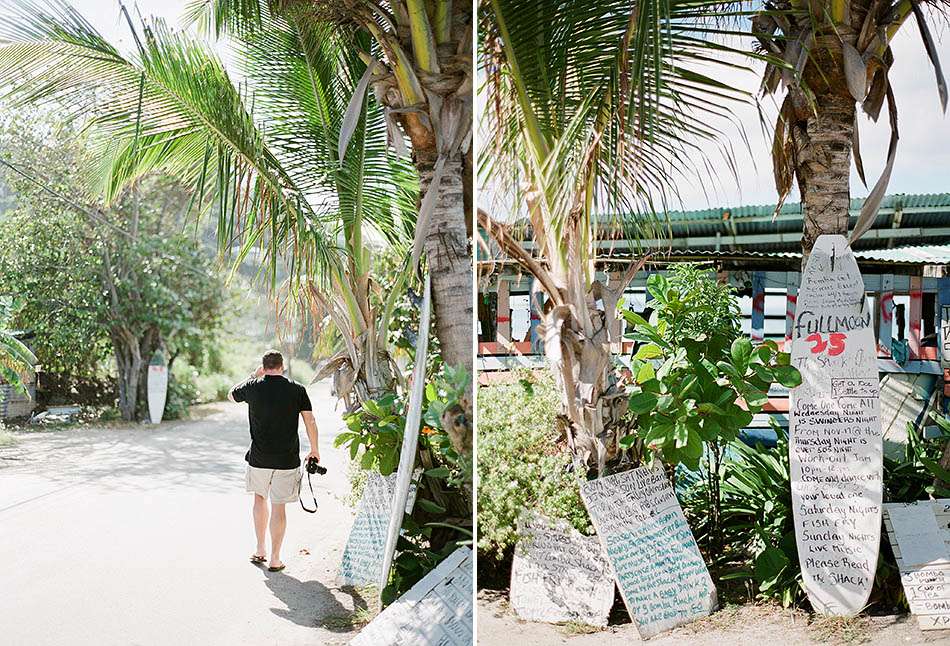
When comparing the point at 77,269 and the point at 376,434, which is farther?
the point at 376,434

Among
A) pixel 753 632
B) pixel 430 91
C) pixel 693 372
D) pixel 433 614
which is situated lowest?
pixel 753 632

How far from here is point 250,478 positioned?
1.94 metres

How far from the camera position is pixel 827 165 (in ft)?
6.74

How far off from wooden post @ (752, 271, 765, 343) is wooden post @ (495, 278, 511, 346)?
0.77 m

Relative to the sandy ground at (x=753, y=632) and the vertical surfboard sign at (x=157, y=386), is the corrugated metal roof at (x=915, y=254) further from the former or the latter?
the vertical surfboard sign at (x=157, y=386)

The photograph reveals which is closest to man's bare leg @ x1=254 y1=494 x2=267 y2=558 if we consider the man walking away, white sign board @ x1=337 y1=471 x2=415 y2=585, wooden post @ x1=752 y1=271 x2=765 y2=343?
the man walking away

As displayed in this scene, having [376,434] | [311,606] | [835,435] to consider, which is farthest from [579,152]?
[311,606]

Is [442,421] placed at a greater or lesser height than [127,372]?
lesser

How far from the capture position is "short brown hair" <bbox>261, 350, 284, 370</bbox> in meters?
1.91

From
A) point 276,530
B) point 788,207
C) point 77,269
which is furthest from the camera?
point 788,207

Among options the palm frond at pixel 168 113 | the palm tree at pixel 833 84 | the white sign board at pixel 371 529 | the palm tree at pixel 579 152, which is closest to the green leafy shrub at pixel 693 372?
the palm tree at pixel 579 152

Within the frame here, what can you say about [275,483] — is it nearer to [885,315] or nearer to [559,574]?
[559,574]

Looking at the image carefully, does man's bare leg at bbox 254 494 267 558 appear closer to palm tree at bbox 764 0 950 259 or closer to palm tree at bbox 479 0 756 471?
palm tree at bbox 479 0 756 471

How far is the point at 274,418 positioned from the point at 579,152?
3.48ft
